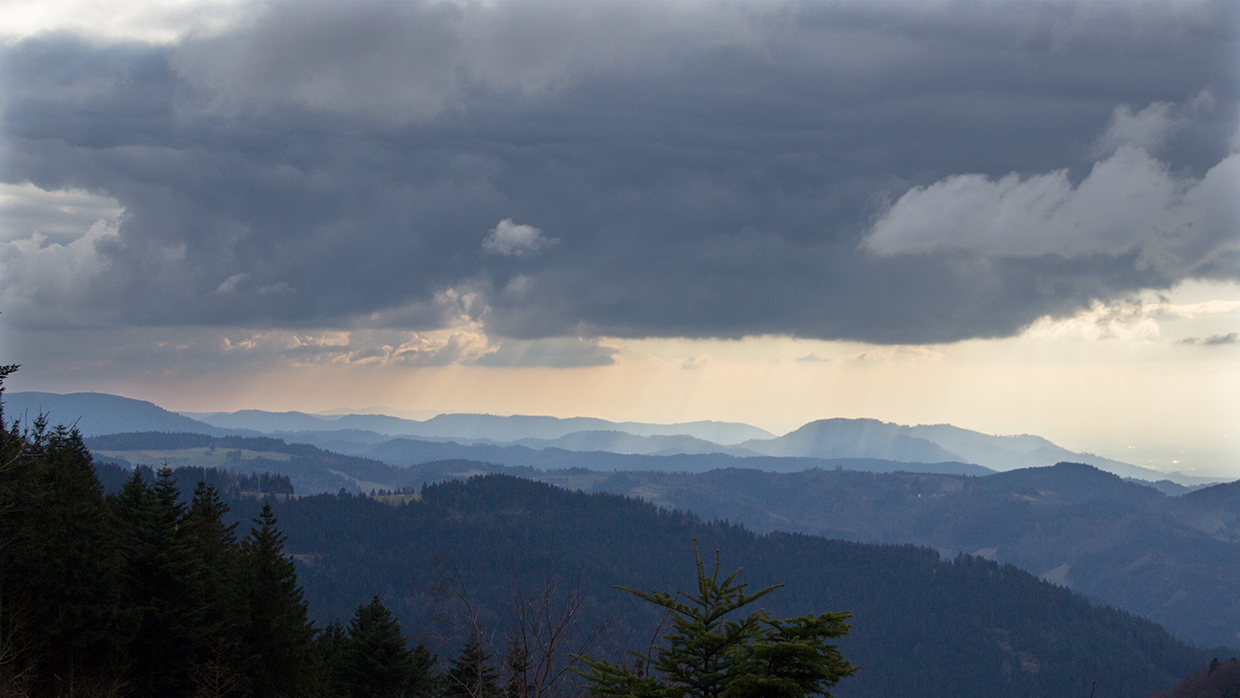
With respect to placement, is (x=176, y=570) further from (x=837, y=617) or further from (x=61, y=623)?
(x=837, y=617)

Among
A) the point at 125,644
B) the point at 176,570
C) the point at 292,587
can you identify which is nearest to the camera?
the point at 125,644

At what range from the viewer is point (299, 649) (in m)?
52.3

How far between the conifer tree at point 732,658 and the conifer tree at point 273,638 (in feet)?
131

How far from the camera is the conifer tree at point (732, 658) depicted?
1595cm

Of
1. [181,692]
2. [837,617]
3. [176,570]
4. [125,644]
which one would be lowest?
[181,692]

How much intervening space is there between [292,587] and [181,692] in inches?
487

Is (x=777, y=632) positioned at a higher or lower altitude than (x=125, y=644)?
higher

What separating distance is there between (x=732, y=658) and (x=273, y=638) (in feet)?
142

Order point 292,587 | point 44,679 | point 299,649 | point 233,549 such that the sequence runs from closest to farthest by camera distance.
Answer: point 44,679, point 299,649, point 292,587, point 233,549

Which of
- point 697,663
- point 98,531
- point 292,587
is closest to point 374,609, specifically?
point 292,587

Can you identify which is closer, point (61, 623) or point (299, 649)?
point (61, 623)

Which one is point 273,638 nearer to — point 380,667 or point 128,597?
point 380,667

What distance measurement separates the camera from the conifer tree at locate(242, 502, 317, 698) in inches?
2008

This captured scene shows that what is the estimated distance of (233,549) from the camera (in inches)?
2413
